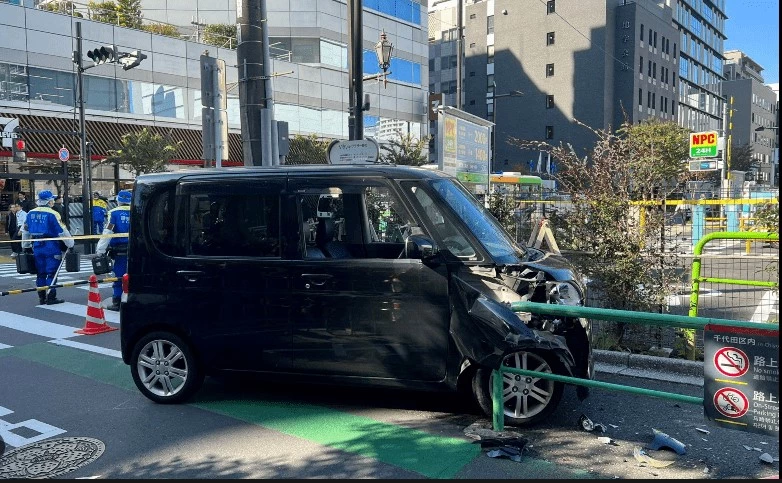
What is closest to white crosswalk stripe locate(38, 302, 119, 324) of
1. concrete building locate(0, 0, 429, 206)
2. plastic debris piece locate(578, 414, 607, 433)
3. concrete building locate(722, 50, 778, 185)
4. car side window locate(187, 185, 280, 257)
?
car side window locate(187, 185, 280, 257)

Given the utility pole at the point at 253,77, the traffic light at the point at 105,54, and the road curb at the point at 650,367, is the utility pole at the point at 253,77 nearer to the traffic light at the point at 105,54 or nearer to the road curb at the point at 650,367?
the road curb at the point at 650,367

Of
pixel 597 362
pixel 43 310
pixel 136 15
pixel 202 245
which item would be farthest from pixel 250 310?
pixel 136 15

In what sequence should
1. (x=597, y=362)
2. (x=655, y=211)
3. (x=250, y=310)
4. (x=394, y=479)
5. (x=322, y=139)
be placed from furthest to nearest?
(x=322, y=139)
(x=655, y=211)
(x=597, y=362)
(x=250, y=310)
(x=394, y=479)

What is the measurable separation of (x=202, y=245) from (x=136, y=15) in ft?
110

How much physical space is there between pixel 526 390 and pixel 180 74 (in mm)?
32555

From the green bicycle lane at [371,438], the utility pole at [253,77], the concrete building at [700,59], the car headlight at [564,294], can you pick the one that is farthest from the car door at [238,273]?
the concrete building at [700,59]

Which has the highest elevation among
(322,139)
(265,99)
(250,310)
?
(322,139)

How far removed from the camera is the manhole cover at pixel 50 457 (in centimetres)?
429

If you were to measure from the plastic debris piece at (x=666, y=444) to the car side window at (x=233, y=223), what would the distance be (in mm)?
3155

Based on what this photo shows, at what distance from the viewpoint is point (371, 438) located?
4699 mm

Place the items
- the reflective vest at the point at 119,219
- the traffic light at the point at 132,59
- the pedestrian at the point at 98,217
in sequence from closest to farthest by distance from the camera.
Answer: the reflective vest at the point at 119,219
the traffic light at the point at 132,59
the pedestrian at the point at 98,217

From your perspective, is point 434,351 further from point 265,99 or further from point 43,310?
point 43,310

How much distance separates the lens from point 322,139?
129 ft

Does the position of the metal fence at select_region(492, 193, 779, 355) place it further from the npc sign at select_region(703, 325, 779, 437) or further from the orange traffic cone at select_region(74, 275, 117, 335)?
the orange traffic cone at select_region(74, 275, 117, 335)
